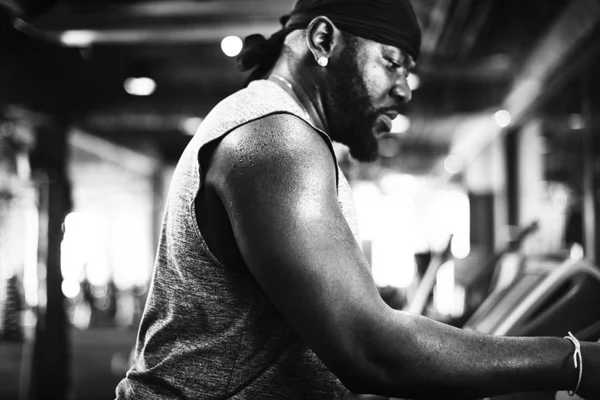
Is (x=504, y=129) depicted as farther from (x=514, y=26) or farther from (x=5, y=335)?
(x=5, y=335)

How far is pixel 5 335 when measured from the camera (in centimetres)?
1120

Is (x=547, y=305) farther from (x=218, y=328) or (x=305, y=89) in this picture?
(x=218, y=328)

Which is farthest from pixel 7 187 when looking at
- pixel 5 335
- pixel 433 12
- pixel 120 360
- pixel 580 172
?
pixel 580 172

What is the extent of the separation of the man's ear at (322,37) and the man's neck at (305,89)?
0.06 m

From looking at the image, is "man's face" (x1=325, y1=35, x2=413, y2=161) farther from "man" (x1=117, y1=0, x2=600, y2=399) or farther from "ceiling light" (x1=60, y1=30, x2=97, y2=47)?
"ceiling light" (x1=60, y1=30, x2=97, y2=47)

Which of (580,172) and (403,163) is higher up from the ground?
(403,163)

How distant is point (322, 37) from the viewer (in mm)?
1122

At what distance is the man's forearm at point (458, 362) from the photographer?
33.7 inches

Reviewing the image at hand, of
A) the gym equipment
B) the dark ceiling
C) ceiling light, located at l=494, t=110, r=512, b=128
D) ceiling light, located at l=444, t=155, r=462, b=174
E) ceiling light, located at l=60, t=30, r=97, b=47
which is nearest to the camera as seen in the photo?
the gym equipment

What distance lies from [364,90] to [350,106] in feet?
0.14

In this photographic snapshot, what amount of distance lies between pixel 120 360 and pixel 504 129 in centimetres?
694

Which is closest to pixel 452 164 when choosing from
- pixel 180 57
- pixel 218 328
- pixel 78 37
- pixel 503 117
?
pixel 503 117

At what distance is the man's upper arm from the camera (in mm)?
841

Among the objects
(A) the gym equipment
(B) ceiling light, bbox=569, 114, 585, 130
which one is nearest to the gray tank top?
(A) the gym equipment
